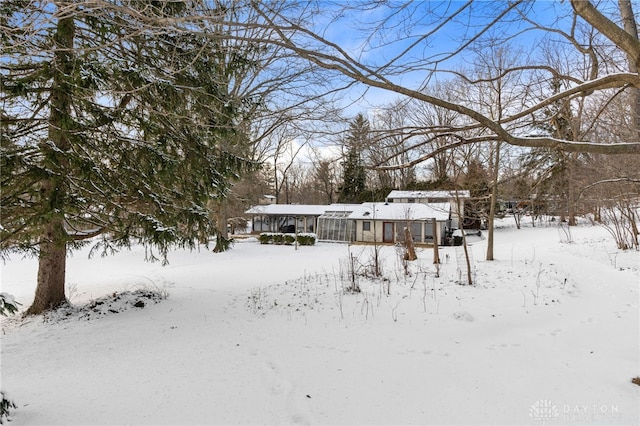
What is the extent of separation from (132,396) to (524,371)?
3626 mm

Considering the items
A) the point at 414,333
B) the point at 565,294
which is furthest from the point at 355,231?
the point at 414,333

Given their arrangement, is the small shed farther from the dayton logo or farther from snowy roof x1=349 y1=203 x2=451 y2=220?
the dayton logo

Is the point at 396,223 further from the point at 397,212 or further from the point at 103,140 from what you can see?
the point at 103,140

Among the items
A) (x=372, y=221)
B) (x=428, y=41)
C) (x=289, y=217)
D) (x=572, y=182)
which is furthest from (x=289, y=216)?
(x=428, y=41)

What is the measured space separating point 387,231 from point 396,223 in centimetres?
75

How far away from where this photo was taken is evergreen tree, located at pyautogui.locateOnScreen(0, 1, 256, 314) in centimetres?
445

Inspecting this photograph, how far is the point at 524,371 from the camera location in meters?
3.26

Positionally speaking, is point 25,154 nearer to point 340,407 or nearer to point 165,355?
point 165,355

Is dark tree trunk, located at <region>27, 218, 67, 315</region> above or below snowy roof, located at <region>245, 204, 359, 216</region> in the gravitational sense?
below

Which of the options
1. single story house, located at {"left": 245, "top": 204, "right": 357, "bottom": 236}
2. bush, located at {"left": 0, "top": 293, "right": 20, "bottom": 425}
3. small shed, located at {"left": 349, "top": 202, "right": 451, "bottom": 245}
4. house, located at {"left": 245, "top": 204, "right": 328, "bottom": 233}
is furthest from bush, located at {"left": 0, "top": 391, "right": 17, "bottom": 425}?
house, located at {"left": 245, "top": 204, "right": 328, "bottom": 233}

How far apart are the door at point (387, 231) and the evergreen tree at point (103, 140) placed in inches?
594

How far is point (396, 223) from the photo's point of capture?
65.0ft

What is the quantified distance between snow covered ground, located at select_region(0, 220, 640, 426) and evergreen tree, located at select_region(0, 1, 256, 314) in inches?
55.7

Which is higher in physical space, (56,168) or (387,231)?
(56,168)
